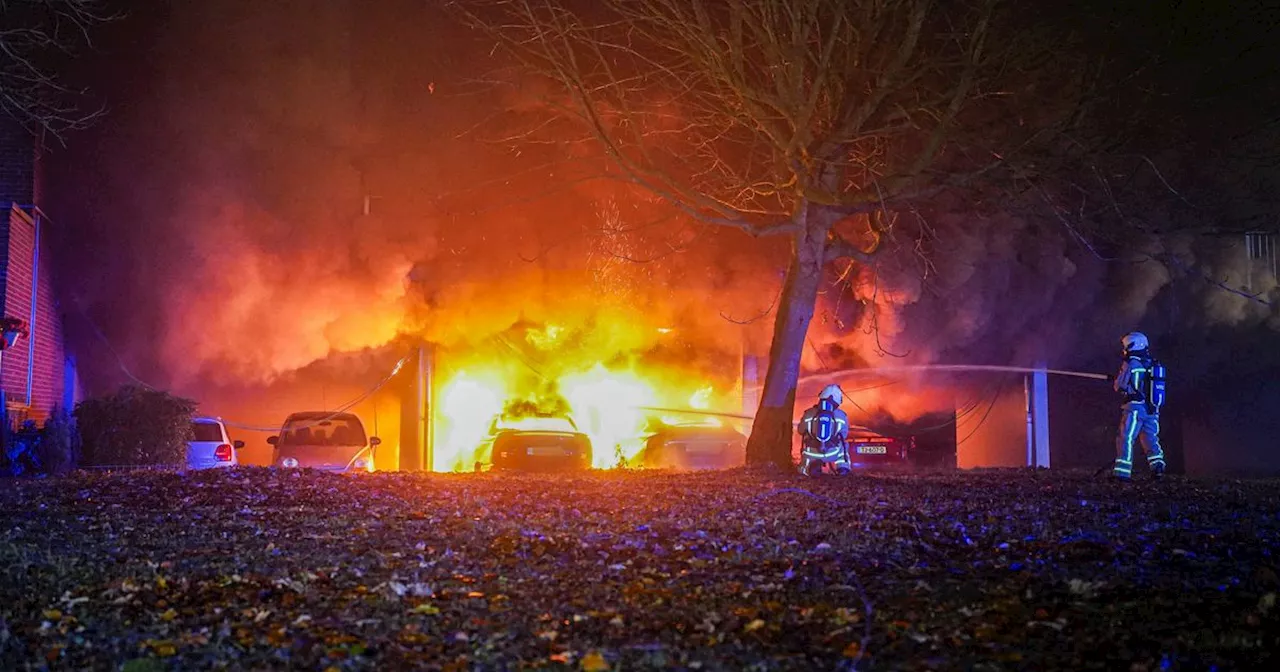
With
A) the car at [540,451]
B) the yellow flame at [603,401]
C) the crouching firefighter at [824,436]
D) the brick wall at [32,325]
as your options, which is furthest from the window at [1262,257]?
the brick wall at [32,325]

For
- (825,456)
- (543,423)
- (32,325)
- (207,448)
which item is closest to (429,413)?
(543,423)

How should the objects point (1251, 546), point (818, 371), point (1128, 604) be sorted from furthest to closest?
point (818, 371) < point (1251, 546) < point (1128, 604)

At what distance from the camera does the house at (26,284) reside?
16.7m

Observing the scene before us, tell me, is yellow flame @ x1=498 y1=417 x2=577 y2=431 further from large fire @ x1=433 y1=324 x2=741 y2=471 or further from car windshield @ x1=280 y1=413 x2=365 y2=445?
car windshield @ x1=280 y1=413 x2=365 y2=445

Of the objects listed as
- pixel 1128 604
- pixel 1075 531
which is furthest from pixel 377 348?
pixel 1128 604

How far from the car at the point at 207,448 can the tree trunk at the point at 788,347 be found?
350 inches

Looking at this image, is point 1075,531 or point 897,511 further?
point 897,511

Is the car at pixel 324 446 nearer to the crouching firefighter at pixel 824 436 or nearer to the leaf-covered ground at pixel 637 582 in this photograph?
the crouching firefighter at pixel 824 436

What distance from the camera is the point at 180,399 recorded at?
55.1ft

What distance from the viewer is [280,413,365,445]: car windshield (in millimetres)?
18266

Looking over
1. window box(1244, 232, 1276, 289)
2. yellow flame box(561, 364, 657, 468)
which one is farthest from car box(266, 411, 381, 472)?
window box(1244, 232, 1276, 289)

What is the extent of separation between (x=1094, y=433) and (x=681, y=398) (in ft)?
29.9

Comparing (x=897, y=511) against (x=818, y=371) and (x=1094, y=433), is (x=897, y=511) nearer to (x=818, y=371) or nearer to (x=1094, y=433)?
(x=818, y=371)

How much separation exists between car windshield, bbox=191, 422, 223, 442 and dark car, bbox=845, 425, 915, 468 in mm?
11270
